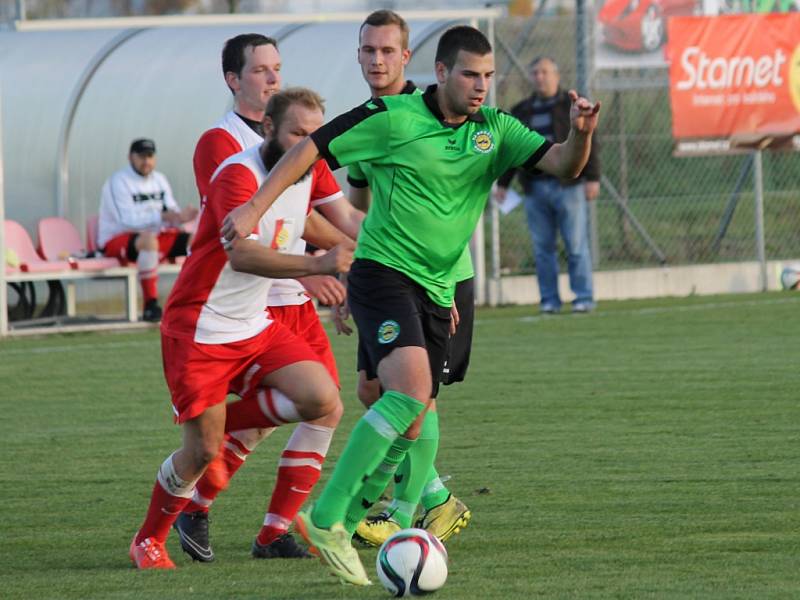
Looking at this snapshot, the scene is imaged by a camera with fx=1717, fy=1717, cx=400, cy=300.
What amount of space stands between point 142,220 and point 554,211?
3.96 m

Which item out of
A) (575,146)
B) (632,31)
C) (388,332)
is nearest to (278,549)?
(388,332)

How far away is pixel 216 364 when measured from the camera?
6043 millimetres

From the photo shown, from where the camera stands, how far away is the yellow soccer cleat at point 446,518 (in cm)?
638

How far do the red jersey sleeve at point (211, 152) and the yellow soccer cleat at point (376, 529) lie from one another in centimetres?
138

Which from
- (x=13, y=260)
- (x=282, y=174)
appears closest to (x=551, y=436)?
(x=282, y=174)

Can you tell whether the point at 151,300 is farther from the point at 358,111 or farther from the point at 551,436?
the point at 358,111

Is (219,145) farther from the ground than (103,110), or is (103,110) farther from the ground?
(103,110)

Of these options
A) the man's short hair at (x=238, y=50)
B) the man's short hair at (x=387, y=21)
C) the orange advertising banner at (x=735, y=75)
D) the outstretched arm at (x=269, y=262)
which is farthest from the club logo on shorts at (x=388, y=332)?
the orange advertising banner at (x=735, y=75)

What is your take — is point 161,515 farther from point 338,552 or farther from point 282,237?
point 282,237

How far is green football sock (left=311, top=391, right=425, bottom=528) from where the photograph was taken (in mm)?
5570

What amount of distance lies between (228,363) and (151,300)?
33.6 ft

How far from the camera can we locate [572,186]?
1562cm

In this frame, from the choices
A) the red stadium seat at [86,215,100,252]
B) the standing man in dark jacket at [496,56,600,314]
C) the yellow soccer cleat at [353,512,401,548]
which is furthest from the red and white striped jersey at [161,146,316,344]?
the red stadium seat at [86,215,100,252]

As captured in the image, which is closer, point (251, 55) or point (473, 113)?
point (473, 113)
